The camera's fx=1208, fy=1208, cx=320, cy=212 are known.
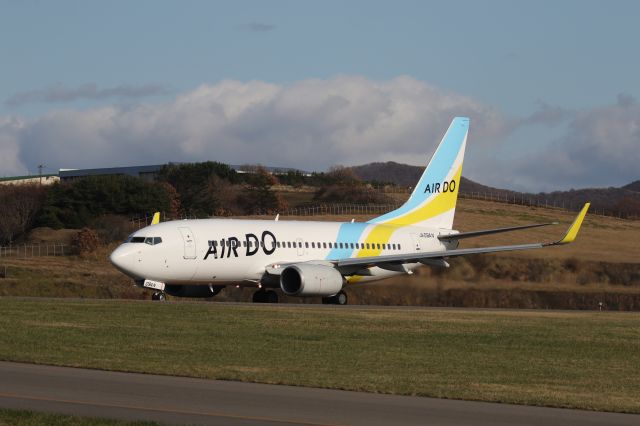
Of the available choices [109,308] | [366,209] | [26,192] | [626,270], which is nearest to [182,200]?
[26,192]

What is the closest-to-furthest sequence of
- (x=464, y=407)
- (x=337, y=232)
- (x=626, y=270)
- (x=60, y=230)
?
(x=464, y=407) → (x=337, y=232) → (x=626, y=270) → (x=60, y=230)

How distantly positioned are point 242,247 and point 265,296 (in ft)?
11.0

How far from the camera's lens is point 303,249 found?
47.8 metres

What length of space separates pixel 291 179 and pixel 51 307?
112232mm

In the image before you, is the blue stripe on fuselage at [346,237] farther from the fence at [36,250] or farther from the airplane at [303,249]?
the fence at [36,250]

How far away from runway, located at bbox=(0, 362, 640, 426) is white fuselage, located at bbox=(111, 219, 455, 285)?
→ 75.8 feet

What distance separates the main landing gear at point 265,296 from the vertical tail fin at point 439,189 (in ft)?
23.9

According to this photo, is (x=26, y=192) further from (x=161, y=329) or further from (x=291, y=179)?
(x=161, y=329)

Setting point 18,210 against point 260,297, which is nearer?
point 260,297

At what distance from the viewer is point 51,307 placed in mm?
35312

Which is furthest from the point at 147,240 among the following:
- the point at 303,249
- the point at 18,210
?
the point at 18,210

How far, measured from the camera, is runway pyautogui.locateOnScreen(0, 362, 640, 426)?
15.6 metres

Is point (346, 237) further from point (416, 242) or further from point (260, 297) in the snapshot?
point (260, 297)

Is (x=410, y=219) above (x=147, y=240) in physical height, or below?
above
